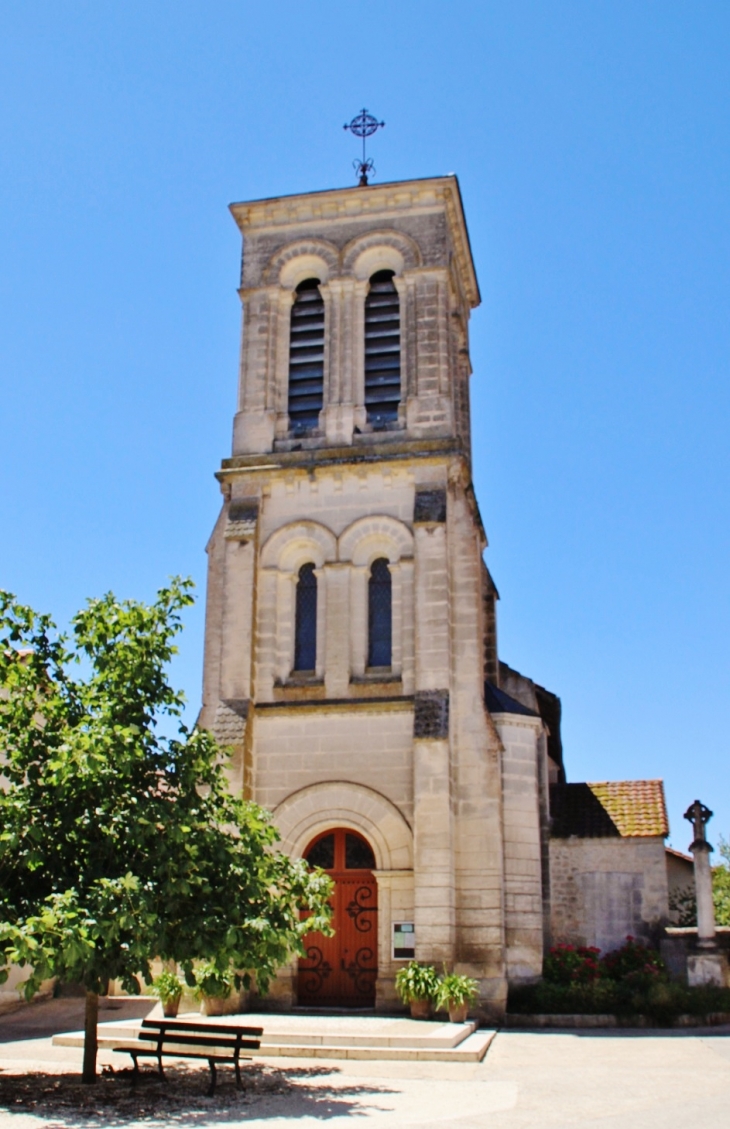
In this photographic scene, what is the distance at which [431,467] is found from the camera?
21.0 meters

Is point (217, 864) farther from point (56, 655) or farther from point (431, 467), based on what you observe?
point (431, 467)

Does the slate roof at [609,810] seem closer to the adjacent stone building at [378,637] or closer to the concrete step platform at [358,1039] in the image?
the adjacent stone building at [378,637]

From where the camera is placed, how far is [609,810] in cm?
2258

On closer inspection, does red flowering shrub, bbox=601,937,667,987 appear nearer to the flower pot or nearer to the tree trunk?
the flower pot

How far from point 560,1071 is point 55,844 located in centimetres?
656

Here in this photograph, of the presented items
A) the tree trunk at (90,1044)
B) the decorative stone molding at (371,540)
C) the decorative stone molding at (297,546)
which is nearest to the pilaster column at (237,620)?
the decorative stone molding at (297,546)

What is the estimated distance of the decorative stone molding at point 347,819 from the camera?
18969 millimetres

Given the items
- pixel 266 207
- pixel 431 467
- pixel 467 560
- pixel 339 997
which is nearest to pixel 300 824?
pixel 339 997

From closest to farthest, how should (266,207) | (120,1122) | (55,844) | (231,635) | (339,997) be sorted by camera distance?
1. (120,1122)
2. (55,844)
3. (339,997)
4. (231,635)
5. (266,207)

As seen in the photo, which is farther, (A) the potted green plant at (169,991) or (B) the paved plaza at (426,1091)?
(A) the potted green plant at (169,991)

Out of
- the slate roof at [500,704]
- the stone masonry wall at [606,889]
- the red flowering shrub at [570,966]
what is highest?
the slate roof at [500,704]

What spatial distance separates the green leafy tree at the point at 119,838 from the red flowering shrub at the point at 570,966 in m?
7.65

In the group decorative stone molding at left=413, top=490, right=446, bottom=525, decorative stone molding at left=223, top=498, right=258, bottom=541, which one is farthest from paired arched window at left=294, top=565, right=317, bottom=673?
decorative stone molding at left=413, top=490, right=446, bottom=525

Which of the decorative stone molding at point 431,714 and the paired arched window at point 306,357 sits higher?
the paired arched window at point 306,357
